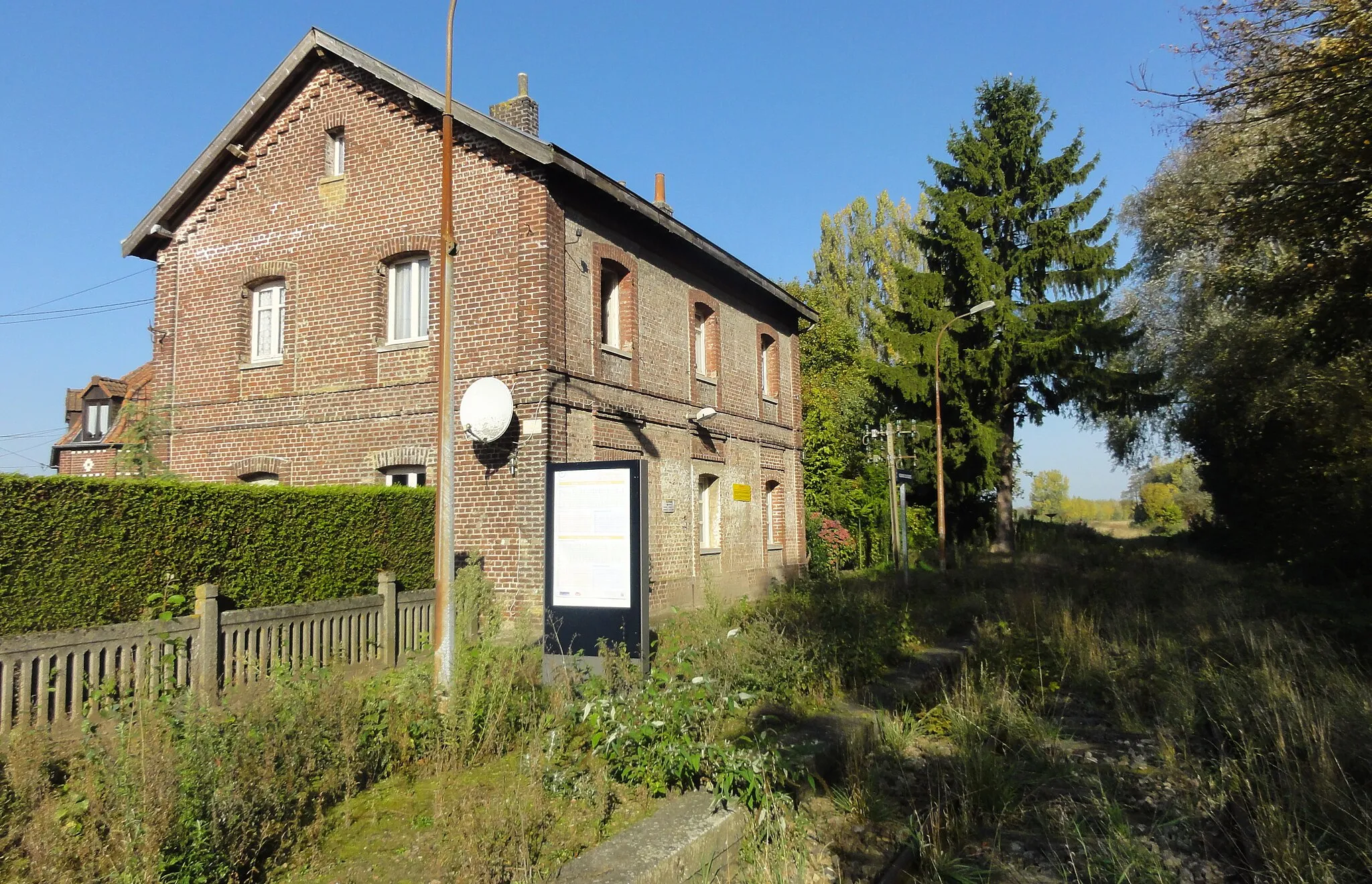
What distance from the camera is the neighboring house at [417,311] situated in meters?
12.1

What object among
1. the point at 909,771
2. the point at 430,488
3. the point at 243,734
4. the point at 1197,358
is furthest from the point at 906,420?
the point at 243,734

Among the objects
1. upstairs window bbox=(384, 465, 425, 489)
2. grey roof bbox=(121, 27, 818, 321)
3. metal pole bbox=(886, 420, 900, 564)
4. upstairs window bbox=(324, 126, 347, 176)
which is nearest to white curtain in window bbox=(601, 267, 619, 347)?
grey roof bbox=(121, 27, 818, 321)

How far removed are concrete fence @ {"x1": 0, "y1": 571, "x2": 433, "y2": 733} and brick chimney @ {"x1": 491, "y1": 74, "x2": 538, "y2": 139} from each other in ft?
27.7

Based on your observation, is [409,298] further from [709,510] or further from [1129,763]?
[1129,763]

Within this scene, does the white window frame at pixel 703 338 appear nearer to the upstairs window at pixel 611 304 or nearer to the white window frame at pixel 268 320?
the upstairs window at pixel 611 304

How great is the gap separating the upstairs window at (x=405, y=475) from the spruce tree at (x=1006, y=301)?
64.2 feet

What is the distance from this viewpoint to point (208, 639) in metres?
7.63

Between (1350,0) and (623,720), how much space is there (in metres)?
8.66

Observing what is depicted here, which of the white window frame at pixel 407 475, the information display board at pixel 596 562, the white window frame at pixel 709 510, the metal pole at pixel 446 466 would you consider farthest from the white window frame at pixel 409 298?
the white window frame at pixel 709 510

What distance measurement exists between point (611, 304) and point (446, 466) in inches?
274

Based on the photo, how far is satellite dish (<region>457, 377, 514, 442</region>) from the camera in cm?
1141

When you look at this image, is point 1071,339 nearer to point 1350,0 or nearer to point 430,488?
point 1350,0

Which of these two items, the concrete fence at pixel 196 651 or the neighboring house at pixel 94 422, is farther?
the neighboring house at pixel 94 422

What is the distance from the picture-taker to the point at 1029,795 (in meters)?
6.01
